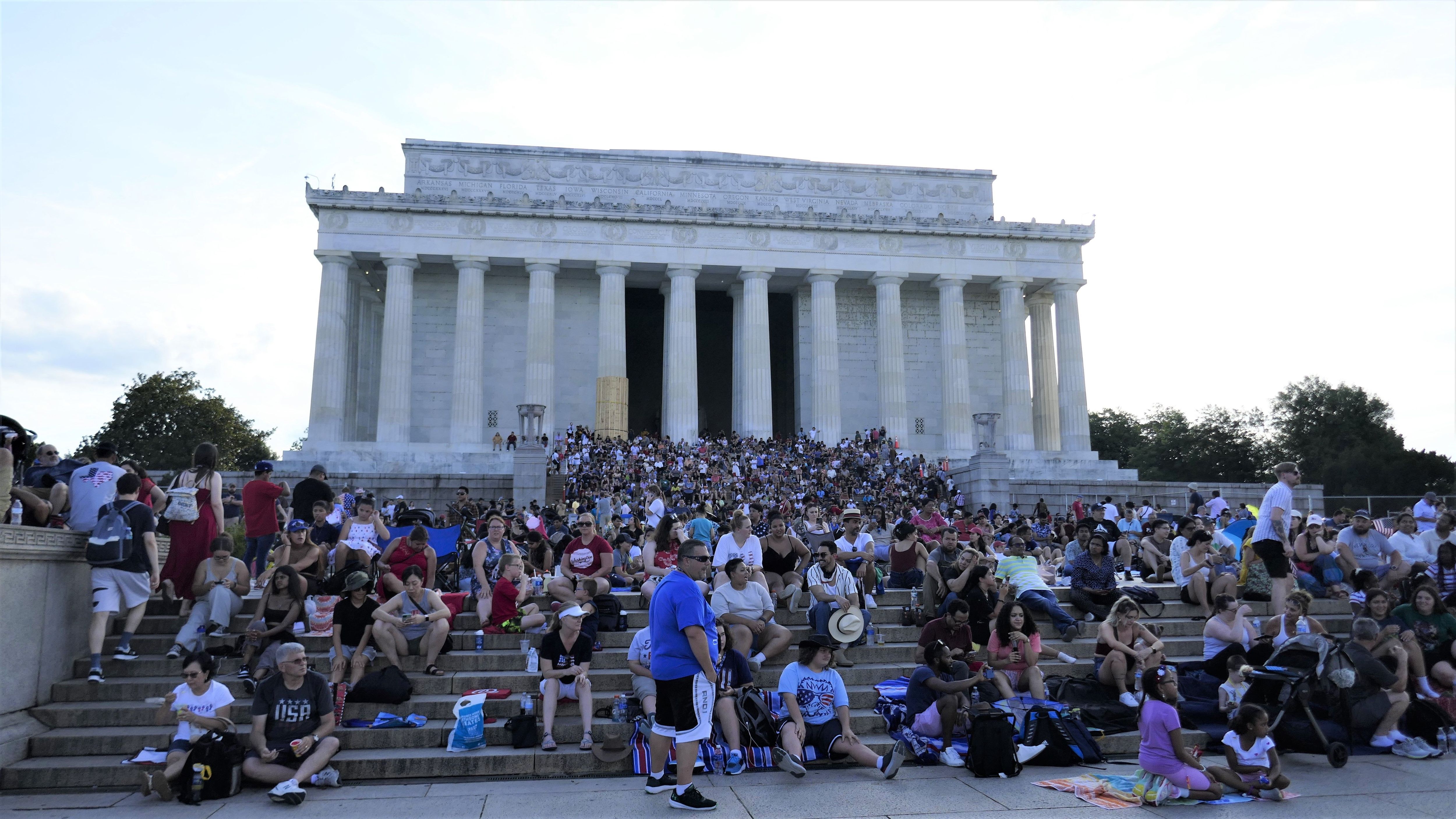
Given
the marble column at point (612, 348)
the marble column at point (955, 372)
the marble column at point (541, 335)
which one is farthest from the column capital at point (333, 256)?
Result: the marble column at point (955, 372)

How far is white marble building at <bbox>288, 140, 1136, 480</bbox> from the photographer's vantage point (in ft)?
135

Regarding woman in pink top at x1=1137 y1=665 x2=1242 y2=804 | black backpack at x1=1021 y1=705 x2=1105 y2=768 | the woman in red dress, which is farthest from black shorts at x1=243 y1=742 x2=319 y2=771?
woman in pink top at x1=1137 y1=665 x2=1242 y2=804

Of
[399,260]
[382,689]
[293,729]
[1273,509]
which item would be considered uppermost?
[399,260]

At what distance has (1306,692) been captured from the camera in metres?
10.6

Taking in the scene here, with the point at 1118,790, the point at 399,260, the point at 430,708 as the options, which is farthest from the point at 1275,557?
the point at 399,260

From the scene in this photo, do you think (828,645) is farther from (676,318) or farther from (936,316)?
(936,316)

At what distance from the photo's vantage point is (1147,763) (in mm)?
8820

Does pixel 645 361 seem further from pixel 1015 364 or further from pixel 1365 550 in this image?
pixel 1365 550

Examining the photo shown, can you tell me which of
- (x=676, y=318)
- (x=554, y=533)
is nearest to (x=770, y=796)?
(x=554, y=533)

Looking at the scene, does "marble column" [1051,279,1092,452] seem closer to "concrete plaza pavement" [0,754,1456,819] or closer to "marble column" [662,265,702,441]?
"marble column" [662,265,702,441]

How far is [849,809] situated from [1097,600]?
6.82 m

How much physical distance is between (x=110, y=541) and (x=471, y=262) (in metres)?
31.9

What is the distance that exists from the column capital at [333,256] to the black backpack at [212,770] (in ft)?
114

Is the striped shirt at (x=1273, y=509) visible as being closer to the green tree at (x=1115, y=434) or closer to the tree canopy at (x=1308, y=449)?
the tree canopy at (x=1308, y=449)
